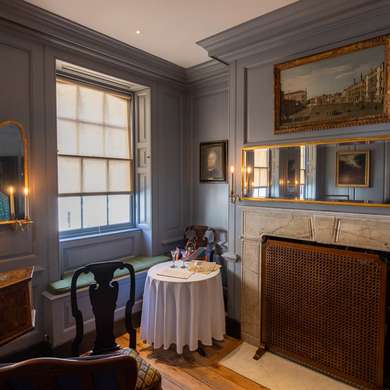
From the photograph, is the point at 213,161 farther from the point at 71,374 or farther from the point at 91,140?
the point at 71,374

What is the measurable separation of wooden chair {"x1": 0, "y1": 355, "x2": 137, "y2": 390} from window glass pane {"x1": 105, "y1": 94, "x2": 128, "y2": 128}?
2784 mm

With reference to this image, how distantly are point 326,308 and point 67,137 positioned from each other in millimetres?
2896

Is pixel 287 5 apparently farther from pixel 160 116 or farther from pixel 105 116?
pixel 105 116

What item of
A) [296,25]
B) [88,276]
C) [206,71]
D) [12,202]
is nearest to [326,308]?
[88,276]

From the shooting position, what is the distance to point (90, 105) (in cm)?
311

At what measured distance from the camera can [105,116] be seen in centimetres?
326

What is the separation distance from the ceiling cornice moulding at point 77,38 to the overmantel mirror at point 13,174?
0.82 m

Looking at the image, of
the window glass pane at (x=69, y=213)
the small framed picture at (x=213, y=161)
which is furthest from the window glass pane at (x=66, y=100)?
the small framed picture at (x=213, y=161)

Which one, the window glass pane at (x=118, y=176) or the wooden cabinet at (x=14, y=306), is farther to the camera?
the window glass pane at (x=118, y=176)

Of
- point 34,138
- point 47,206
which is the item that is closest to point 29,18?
point 34,138

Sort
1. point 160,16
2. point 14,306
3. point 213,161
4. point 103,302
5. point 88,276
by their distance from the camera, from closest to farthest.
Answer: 1. point 14,306
2. point 103,302
3. point 160,16
4. point 88,276
5. point 213,161

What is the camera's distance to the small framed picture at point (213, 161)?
3.44 meters

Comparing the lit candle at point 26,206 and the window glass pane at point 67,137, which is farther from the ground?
the window glass pane at point 67,137

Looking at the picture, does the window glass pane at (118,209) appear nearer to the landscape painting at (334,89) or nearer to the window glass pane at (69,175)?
the window glass pane at (69,175)
